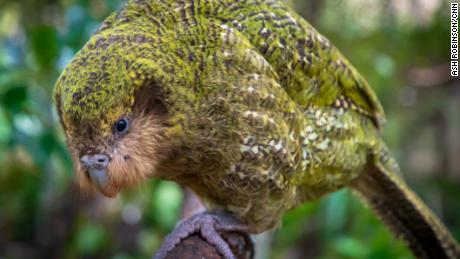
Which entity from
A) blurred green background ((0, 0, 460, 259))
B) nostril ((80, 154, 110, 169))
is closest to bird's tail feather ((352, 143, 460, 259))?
blurred green background ((0, 0, 460, 259))

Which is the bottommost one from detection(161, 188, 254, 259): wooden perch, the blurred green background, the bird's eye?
the blurred green background

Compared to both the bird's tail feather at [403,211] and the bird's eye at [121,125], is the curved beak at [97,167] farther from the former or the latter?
the bird's tail feather at [403,211]

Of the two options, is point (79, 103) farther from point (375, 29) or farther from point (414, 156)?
point (414, 156)

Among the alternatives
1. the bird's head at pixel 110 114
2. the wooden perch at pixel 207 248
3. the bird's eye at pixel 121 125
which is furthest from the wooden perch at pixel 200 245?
the bird's eye at pixel 121 125

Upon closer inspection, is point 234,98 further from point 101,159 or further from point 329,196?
point 329,196

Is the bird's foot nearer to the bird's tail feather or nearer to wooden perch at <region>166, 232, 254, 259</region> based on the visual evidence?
wooden perch at <region>166, 232, 254, 259</region>

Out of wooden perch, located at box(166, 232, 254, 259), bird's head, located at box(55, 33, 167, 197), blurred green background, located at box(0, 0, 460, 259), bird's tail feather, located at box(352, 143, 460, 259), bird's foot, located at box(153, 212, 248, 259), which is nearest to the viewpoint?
bird's head, located at box(55, 33, 167, 197)

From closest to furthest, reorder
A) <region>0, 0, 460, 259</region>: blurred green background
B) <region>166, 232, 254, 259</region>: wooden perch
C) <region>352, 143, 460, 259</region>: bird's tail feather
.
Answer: <region>166, 232, 254, 259</region>: wooden perch < <region>352, 143, 460, 259</region>: bird's tail feather < <region>0, 0, 460, 259</region>: blurred green background

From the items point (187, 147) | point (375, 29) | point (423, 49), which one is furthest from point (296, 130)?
point (423, 49)
